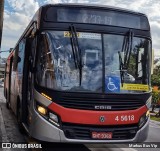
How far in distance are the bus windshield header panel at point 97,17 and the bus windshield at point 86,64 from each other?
1.11 feet

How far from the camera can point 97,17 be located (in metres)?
8.19

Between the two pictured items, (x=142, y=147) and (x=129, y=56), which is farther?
(x=142, y=147)

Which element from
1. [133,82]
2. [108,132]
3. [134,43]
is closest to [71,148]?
[108,132]

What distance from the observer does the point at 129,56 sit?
8023 millimetres

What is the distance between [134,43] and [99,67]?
1057mm

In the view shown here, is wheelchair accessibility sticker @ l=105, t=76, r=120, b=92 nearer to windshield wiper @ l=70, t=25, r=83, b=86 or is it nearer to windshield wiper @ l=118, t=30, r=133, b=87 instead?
windshield wiper @ l=118, t=30, r=133, b=87

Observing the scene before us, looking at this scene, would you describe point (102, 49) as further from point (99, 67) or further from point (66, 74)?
point (66, 74)

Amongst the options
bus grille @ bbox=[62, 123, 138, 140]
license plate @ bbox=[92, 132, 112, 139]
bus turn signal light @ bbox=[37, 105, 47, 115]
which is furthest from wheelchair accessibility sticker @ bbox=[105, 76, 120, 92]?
bus turn signal light @ bbox=[37, 105, 47, 115]

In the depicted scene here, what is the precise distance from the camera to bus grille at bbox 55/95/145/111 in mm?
7484

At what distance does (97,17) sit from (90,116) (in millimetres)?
2224

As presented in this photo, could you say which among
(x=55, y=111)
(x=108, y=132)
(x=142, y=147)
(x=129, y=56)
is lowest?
(x=142, y=147)

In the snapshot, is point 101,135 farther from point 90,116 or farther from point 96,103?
point 96,103

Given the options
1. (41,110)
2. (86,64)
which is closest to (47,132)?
(41,110)

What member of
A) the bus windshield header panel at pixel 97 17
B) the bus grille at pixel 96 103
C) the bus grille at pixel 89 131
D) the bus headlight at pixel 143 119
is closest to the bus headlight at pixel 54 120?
the bus grille at pixel 89 131
